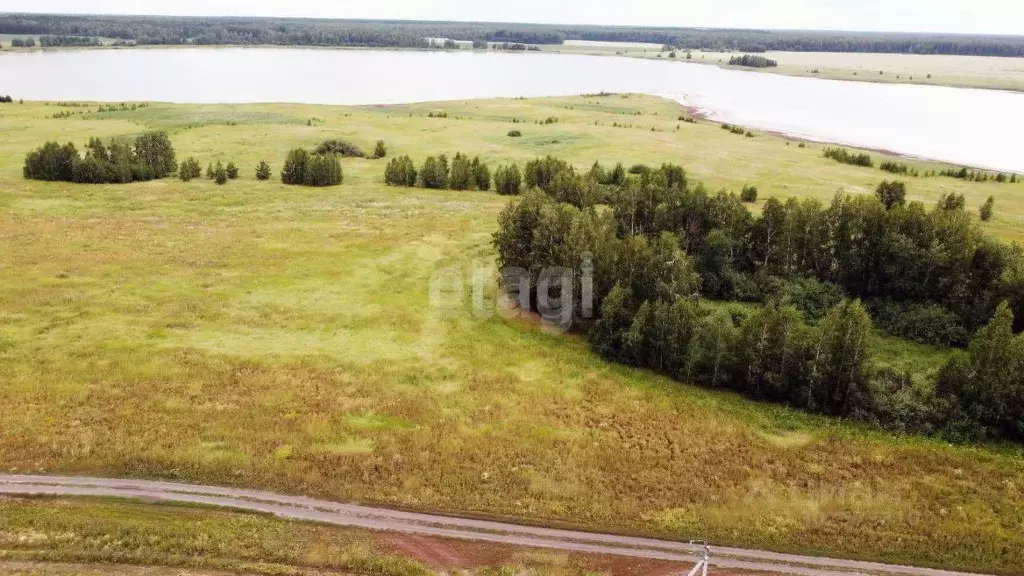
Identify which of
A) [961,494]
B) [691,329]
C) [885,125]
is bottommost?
[961,494]

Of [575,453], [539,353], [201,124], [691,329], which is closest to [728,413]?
[691,329]

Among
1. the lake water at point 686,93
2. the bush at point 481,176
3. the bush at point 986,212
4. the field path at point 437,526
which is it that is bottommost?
the field path at point 437,526

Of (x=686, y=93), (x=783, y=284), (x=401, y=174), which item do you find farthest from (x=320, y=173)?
(x=686, y=93)

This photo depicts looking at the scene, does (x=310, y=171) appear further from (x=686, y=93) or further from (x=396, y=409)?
(x=686, y=93)

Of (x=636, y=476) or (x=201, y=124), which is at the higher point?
(x=201, y=124)

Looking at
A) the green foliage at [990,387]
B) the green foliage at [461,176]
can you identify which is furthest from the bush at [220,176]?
the green foliage at [990,387]

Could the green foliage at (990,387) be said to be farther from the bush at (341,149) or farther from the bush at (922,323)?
the bush at (341,149)

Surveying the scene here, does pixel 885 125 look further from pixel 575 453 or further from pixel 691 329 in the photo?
pixel 575 453
